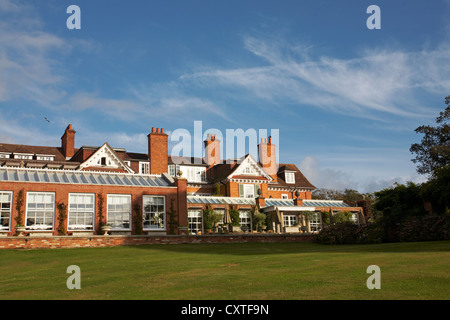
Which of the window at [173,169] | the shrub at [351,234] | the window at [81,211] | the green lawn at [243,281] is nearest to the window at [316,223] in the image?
the shrub at [351,234]

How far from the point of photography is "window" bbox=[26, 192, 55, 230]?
26422 millimetres

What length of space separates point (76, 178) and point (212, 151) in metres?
29.3

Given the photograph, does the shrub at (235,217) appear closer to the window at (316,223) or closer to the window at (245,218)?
the window at (245,218)

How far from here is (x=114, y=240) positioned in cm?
2492

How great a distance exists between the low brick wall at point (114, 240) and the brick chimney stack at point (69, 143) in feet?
98.4

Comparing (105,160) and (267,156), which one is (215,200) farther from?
(267,156)

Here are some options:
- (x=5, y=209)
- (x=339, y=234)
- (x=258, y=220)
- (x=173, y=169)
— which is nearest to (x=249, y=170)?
(x=173, y=169)

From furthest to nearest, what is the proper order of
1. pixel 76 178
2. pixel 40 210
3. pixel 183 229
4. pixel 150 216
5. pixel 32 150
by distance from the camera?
pixel 32 150 → pixel 150 216 → pixel 183 229 → pixel 76 178 → pixel 40 210

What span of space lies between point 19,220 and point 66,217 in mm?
2691

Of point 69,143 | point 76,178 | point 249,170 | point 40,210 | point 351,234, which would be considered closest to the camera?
point 40,210

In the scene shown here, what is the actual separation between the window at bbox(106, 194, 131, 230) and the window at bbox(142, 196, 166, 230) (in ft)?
3.77

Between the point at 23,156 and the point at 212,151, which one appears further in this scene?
the point at 212,151

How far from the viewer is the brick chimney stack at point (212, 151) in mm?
56125

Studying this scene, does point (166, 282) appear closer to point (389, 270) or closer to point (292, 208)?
point (389, 270)
